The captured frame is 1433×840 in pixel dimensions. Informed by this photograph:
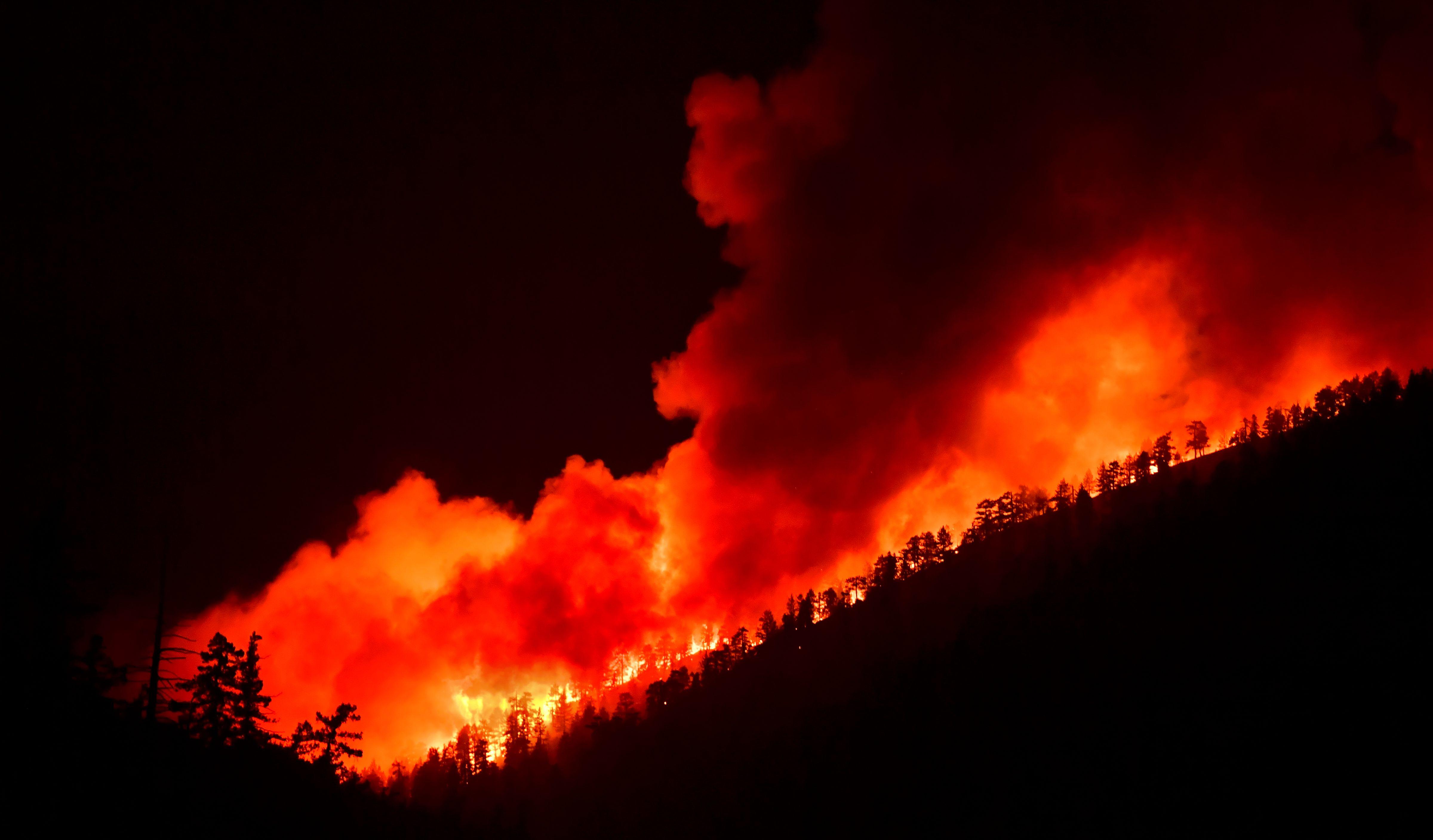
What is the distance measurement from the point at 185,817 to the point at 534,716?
14371 cm

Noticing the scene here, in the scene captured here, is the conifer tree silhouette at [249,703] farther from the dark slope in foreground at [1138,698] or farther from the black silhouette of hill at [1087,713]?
the dark slope in foreground at [1138,698]

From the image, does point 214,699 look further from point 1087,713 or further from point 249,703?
point 1087,713

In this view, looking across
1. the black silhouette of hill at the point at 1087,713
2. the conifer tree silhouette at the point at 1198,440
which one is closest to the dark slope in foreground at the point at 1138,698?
the black silhouette of hill at the point at 1087,713

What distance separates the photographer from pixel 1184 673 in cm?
9388

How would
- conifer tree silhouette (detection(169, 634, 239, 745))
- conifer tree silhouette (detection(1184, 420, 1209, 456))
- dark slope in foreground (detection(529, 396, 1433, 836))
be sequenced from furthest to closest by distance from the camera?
conifer tree silhouette (detection(1184, 420, 1209, 456))
dark slope in foreground (detection(529, 396, 1433, 836))
conifer tree silhouette (detection(169, 634, 239, 745))

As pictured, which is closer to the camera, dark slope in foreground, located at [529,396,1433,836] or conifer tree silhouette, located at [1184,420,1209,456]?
dark slope in foreground, located at [529,396,1433,836]

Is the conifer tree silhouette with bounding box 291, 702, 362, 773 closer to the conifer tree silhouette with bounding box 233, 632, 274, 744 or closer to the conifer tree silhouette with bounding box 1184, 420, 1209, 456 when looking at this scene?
the conifer tree silhouette with bounding box 233, 632, 274, 744

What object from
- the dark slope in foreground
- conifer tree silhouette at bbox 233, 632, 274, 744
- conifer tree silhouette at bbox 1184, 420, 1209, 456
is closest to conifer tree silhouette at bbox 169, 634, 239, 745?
conifer tree silhouette at bbox 233, 632, 274, 744

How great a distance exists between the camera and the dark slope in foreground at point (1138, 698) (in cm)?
8044

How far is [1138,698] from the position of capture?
92.7 m

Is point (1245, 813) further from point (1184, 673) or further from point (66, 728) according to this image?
point (66, 728)

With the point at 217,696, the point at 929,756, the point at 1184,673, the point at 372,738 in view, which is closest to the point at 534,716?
the point at 372,738

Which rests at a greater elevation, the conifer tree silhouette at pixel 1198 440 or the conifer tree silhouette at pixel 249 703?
the conifer tree silhouette at pixel 1198 440

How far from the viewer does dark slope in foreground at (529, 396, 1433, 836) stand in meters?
80.4
